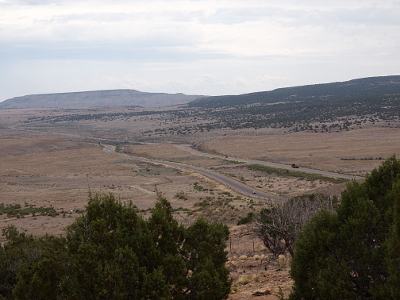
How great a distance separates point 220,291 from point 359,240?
3.86 m

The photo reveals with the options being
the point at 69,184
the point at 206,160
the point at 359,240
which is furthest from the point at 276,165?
the point at 359,240

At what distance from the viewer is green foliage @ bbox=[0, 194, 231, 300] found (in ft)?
34.8

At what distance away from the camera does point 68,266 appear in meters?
12.2

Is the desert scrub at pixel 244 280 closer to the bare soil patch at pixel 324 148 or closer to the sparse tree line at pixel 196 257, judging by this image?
the sparse tree line at pixel 196 257

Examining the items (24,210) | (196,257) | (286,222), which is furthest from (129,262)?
(24,210)

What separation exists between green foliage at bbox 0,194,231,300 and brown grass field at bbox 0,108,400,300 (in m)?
3.32

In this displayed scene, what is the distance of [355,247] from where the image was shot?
1130cm

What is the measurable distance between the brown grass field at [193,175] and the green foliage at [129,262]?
3.32 m

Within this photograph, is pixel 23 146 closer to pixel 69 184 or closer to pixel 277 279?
pixel 69 184

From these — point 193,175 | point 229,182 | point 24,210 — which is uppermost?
point 24,210

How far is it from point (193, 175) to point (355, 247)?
170ft

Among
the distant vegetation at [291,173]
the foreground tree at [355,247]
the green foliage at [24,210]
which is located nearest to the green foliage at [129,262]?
the foreground tree at [355,247]

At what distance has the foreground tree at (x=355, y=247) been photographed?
10664 millimetres

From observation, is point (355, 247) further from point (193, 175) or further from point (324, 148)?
point (324, 148)
